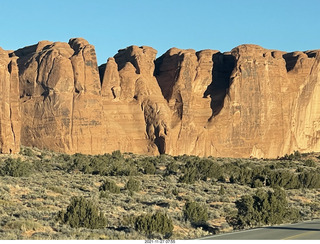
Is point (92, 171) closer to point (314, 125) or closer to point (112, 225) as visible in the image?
point (112, 225)

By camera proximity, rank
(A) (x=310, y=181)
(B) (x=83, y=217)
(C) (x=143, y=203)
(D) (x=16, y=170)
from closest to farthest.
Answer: (B) (x=83, y=217)
(C) (x=143, y=203)
(D) (x=16, y=170)
(A) (x=310, y=181)

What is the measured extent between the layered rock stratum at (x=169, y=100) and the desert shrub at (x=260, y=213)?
147 ft

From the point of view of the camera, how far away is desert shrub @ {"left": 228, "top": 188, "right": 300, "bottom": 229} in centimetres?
2452

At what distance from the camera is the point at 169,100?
81.7m

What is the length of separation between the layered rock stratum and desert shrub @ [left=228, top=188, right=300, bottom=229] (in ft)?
147

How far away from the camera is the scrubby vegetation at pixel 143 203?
20609mm

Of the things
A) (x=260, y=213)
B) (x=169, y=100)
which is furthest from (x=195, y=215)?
(x=169, y=100)

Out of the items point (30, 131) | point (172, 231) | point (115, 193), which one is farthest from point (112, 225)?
point (30, 131)

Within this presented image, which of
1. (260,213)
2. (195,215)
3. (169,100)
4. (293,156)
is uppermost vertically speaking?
(169,100)

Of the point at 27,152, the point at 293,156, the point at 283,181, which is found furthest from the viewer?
the point at 293,156

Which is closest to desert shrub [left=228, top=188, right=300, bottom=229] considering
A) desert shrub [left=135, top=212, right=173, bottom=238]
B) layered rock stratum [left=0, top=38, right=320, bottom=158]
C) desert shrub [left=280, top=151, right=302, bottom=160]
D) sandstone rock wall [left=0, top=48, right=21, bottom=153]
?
desert shrub [left=135, top=212, right=173, bottom=238]

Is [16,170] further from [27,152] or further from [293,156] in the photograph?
[293,156]

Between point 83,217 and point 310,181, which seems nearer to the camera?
point 83,217

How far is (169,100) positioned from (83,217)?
2389 inches
